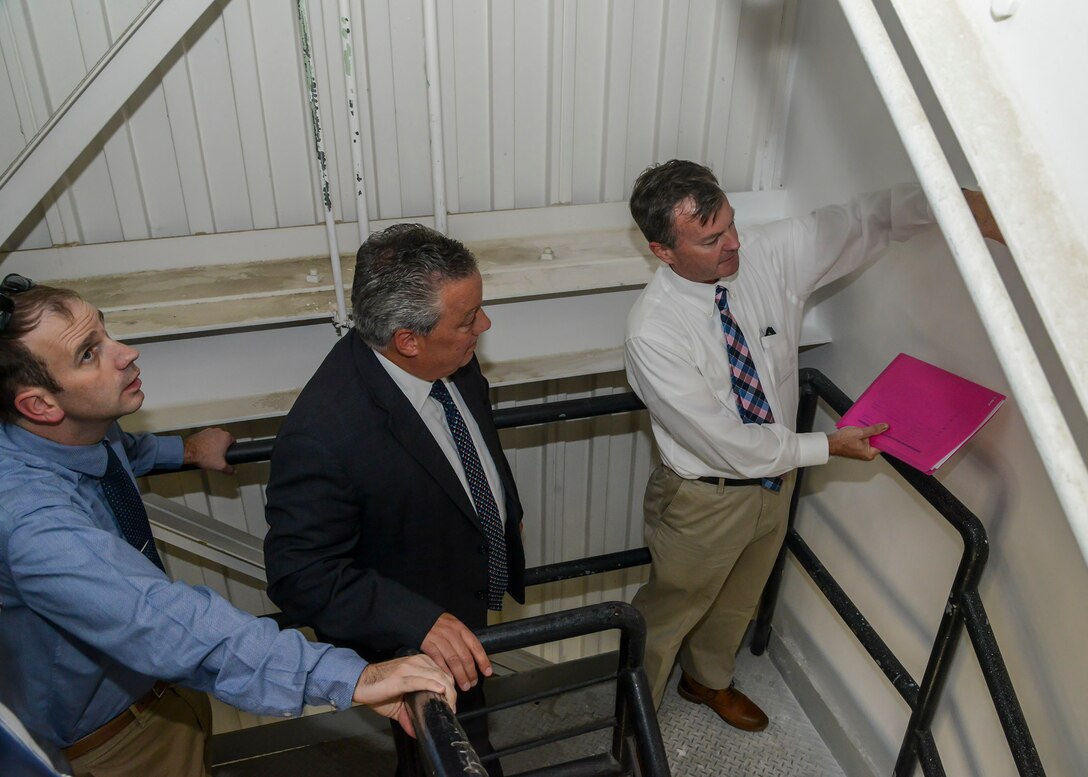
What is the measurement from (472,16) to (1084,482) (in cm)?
193

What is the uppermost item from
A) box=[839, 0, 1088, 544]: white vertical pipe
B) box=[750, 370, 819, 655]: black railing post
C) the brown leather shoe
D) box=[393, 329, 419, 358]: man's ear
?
box=[839, 0, 1088, 544]: white vertical pipe

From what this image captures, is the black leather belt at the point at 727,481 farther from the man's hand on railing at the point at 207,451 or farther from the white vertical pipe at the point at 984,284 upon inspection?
the white vertical pipe at the point at 984,284

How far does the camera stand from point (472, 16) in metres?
2.22

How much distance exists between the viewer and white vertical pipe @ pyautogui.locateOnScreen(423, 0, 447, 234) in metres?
2.01

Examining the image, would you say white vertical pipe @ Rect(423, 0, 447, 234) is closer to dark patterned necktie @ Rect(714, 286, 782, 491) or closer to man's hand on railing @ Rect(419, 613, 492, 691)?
dark patterned necktie @ Rect(714, 286, 782, 491)

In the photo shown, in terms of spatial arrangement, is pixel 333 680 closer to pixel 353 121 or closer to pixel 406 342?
pixel 406 342

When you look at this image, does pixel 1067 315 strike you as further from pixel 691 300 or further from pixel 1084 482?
pixel 691 300

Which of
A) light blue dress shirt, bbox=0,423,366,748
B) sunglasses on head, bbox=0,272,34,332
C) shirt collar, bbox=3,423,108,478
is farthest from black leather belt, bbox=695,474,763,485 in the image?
sunglasses on head, bbox=0,272,34,332

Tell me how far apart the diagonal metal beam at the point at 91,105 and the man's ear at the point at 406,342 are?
34.7 inches

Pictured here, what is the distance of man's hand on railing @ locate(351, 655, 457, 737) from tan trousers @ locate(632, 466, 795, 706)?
1062 millimetres

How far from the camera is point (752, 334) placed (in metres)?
2.13

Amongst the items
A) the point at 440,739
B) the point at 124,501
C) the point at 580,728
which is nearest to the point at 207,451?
the point at 124,501

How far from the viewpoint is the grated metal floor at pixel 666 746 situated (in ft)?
8.05

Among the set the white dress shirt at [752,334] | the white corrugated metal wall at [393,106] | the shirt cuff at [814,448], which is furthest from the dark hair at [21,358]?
the shirt cuff at [814,448]
